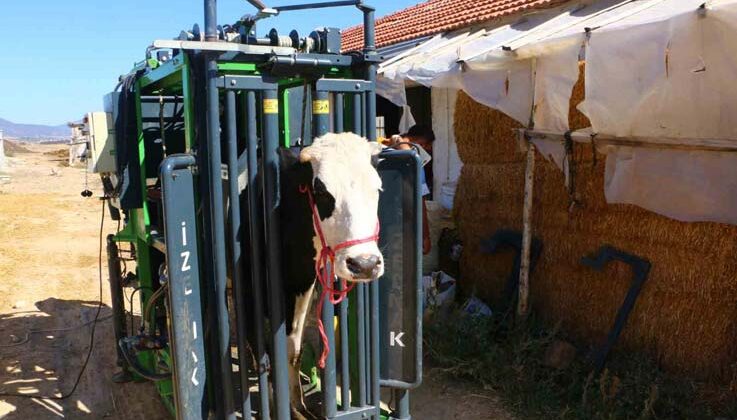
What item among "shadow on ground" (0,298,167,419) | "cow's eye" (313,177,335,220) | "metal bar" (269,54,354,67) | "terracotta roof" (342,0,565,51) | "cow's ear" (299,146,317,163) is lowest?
"shadow on ground" (0,298,167,419)

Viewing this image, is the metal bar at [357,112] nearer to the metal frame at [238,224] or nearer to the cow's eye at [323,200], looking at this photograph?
the metal frame at [238,224]

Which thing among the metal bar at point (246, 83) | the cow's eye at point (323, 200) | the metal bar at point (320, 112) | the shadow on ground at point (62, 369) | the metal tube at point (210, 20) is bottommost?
the shadow on ground at point (62, 369)

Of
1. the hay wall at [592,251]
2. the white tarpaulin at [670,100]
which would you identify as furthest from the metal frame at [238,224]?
the hay wall at [592,251]

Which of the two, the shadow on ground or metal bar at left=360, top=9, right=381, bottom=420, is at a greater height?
metal bar at left=360, top=9, right=381, bottom=420

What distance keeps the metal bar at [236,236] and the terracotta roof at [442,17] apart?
614cm

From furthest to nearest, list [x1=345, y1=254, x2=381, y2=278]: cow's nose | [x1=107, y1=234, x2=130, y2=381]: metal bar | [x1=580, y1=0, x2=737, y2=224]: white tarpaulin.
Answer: [x1=107, y1=234, x2=130, y2=381]: metal bar < [x1=580, y1=0, x2=737, y2=224]: white tarpaulin < [x1=345, y1=254, x2=381, y2=278]: cow's nose

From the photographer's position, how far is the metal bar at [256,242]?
2658mm

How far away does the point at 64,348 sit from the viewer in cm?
587

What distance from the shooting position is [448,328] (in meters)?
5.39

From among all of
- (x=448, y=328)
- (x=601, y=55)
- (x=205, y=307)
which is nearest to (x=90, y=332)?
(x=448, y=328)

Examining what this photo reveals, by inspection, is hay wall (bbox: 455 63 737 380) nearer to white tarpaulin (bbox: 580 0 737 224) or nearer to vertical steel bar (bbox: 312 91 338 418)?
A: white tarpaulin (bbox: 580 0 737 224)

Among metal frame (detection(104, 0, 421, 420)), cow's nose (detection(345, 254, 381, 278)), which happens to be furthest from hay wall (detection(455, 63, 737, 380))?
cow's nose (detection(345, 254, 381, 278))

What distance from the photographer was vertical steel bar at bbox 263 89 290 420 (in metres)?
2.66

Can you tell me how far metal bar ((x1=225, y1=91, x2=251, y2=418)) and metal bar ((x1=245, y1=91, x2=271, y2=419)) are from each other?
6 centimetres
